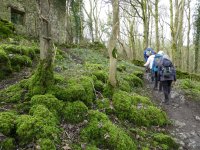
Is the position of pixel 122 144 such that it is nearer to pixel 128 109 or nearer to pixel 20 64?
pixel 128 109

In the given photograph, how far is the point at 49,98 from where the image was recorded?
5.12m

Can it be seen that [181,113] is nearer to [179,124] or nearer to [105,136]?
[179,124]

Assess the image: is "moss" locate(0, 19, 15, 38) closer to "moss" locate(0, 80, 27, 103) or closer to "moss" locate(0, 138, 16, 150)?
"moss" locate(0, 80, 27, 103)

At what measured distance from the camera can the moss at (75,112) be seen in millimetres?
4949

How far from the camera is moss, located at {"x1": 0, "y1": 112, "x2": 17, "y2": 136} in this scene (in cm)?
395

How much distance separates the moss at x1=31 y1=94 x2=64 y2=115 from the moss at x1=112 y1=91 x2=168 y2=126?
171 centimetres

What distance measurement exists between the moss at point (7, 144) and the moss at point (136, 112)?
298cm

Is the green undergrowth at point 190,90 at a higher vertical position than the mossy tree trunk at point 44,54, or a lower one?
lower

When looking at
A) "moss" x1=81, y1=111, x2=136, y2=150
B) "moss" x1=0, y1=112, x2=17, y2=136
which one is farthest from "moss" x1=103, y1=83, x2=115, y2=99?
"moss" x1=0, y1=112, x2=17, y2=136

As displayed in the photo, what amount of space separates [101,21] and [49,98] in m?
31.9

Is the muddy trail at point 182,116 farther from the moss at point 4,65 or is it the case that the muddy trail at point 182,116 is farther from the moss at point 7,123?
the moss at point 4,65

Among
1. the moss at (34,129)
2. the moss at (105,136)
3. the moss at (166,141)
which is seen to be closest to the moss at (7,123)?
the moss at (34,129)

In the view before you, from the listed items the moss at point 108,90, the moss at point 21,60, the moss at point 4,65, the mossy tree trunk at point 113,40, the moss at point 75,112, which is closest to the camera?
the moss at point 75,112

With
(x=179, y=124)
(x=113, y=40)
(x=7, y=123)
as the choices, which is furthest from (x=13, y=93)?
(x=179, y=124)
